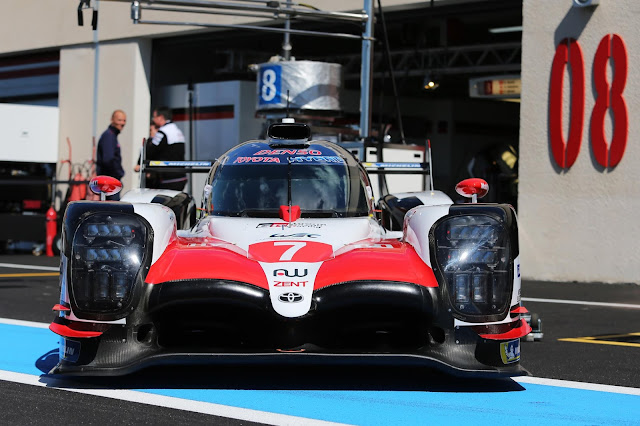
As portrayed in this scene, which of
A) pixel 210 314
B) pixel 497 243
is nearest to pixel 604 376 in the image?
pixel 497 243

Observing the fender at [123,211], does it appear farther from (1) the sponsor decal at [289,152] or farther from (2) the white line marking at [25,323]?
(2) the white line marking at [25,323]

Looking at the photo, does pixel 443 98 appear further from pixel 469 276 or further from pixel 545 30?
pixel 469 276

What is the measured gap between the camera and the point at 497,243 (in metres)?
5.24

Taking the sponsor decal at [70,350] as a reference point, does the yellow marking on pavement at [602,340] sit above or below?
below

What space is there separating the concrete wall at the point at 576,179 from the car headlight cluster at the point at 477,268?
289 inches

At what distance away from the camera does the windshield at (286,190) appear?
666cm

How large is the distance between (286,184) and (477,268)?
184 cm

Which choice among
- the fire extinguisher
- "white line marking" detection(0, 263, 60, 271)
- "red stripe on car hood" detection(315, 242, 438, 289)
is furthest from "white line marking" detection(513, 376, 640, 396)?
the fire extinguisher

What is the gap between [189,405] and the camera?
4.72m

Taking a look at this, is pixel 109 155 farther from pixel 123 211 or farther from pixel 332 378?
pixel 332 378

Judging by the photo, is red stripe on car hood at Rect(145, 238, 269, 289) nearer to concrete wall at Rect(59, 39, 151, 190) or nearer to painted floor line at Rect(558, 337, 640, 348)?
painted floor line at Rect(558, 337, 640, 348)

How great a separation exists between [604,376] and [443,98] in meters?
20.2

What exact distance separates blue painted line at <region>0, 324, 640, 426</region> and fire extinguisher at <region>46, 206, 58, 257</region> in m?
12.2

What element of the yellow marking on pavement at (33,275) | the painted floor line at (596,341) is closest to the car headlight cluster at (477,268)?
the painted floor line at (596,341)
